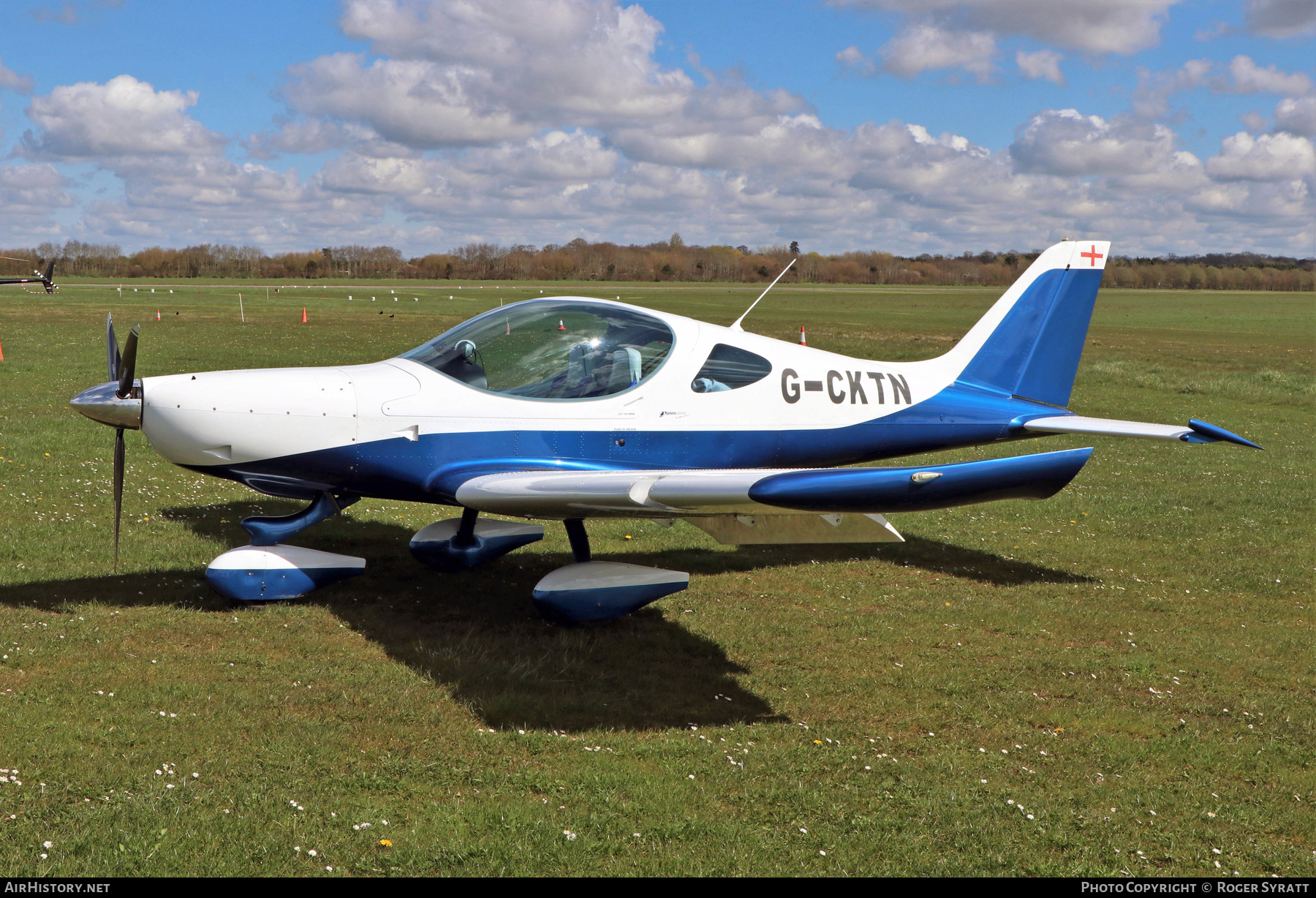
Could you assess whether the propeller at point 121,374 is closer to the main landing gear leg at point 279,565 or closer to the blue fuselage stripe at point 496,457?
the blue fuselage stripe at point 496,457

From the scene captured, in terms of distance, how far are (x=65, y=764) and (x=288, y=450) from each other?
8.47ft

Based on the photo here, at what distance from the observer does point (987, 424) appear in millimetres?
8281

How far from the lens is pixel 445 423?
6723mm

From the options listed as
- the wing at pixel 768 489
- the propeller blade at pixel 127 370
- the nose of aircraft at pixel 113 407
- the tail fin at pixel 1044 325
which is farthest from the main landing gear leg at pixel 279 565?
the tail fin at pixel 1044 325

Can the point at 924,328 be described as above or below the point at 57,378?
above

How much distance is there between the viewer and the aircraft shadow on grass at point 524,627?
18.9 ft

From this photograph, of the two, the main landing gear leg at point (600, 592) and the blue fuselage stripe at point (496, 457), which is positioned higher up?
the blue fuselage stripe at point (496, 457)

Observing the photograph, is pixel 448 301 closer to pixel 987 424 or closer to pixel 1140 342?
pixel 1140 342

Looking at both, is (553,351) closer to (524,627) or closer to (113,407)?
(524,627)

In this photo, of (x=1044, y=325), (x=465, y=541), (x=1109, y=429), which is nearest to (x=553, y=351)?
(x=465, y=541)

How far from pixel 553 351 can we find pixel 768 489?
2.53m
